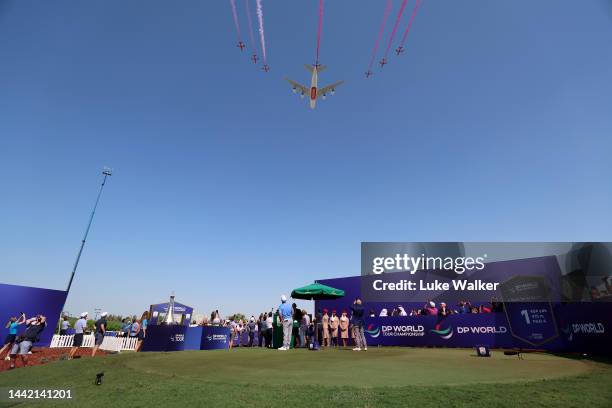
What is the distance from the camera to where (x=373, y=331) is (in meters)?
18.3

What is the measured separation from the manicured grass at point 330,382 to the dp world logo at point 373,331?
7.73 meters

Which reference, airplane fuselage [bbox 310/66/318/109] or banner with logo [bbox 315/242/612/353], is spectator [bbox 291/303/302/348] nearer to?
banner with logo [bbox 315/242/612/353]

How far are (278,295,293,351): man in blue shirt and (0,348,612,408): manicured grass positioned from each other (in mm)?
3953

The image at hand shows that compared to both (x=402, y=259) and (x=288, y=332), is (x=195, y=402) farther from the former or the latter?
(x=402, y=259)

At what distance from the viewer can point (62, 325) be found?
2656cm

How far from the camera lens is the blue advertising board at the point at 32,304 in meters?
19.6

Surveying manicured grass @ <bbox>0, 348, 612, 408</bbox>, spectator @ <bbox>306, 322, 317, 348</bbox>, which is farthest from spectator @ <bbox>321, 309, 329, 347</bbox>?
manicured grass @ <bbox>0, 348, 612, 408</bbox>

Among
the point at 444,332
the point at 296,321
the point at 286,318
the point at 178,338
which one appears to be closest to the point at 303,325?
the point at 296,321

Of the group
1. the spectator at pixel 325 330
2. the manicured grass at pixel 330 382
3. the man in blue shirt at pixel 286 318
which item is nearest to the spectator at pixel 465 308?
the spectator at pixel 325 330

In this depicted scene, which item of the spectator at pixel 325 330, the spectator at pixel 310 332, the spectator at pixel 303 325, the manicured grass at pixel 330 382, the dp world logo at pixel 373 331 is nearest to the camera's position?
the manicured grass at pixel 330 382

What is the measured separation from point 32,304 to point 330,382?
72.7 feet

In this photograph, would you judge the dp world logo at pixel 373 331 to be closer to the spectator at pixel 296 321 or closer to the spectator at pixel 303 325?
the spectator at pixel 303 325

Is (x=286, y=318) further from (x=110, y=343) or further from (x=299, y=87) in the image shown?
(x=299, y=87)

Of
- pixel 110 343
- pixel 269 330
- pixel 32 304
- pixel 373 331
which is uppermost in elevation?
pixel 32 304
